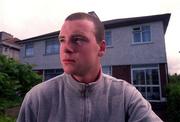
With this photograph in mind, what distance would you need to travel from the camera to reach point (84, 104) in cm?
137

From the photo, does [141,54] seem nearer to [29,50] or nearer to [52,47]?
[52,47]

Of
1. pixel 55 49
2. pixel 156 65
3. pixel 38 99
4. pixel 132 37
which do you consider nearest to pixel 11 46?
pixel 55 49

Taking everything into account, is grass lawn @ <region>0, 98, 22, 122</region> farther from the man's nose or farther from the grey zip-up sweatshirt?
the man's nose

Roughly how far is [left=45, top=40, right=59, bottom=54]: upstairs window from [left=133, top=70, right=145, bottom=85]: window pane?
26.0 ft

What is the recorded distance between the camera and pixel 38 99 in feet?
4.55

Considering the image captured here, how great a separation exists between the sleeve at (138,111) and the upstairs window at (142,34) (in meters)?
14.7

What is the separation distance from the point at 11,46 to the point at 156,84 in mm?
22708

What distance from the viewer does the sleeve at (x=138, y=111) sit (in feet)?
4.33

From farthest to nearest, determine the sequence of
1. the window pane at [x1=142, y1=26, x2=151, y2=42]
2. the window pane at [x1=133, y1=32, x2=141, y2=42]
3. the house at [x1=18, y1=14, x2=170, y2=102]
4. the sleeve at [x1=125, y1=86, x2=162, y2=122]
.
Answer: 1. the window pane at [x1=133, y1=32, x2=141, y2=42]
2. the window pane at [x1=142, y1=26, x2=151, y2=42]
3. the house at [x1=18, y1=14, x2=170, y2=102]
4. the sleeve at [x1=125, y1=86, x2=162, y2=122]

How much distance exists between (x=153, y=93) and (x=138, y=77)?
1.51 m

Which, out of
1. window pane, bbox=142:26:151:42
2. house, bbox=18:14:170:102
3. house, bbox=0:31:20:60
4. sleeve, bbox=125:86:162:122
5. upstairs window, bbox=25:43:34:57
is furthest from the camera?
house, bbox=0:31:20:60

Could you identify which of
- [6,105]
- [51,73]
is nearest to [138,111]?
[6,105]

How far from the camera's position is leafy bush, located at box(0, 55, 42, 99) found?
5784 mm

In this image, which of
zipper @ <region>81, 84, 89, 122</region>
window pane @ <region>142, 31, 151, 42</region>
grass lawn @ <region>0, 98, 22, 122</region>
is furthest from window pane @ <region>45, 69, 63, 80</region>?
zipper @ <region>81, 84, 89, 122</region>
